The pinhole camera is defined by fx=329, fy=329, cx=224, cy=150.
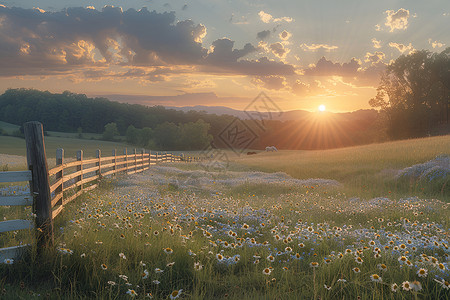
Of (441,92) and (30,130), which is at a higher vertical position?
(441,92)

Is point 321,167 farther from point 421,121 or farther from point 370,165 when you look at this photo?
point 421,121

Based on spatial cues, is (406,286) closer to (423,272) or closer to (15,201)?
(423,272)

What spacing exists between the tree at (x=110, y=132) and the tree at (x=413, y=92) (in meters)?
72.9

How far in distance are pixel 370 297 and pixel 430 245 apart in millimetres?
2009

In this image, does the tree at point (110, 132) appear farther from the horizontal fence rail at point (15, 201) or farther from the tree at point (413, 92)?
the horizontal fence rail at point (15, 201)

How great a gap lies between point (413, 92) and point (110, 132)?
→ 79.2 m

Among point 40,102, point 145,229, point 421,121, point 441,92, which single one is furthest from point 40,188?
point 40,102

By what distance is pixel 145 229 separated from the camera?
244 inches

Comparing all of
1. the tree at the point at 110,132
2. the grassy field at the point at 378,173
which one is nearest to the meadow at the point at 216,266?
the grassy field at the point at 378,173

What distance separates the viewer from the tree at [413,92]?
2069 inches

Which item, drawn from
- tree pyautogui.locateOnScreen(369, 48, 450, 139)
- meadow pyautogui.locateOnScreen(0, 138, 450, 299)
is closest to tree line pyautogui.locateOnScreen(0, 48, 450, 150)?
tree pyautogui.locateOnScreen(369, 48, 450, 139)

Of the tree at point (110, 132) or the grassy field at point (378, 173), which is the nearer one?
the grassy field at point (378, 173)

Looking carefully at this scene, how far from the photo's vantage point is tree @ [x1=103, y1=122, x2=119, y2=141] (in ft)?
321

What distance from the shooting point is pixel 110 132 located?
98.7 m
